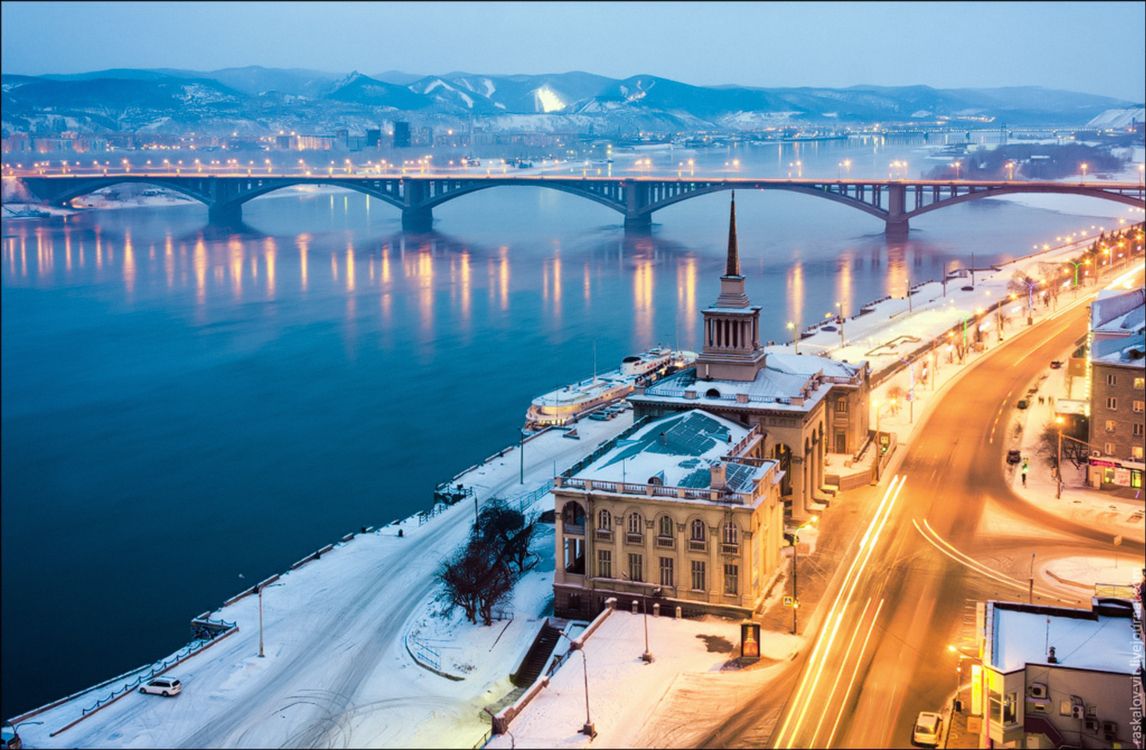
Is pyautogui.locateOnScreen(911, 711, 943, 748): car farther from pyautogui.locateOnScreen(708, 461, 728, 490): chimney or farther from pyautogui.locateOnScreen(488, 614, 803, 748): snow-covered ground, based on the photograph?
pyautogui.locateOnScreen(708, 461, 728, 490): chimney

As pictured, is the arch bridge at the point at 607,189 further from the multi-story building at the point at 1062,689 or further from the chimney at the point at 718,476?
the multi-story building at the point at 1062,689

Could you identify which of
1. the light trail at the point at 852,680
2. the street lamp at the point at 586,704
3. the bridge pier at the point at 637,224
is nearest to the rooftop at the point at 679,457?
the light trail at the point at 852,680

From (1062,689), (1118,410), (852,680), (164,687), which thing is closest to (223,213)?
(1118,410)

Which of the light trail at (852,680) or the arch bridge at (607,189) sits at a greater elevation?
the arch bridge at (607,189)

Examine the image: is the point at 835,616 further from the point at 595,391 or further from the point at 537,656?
the point at 595,391

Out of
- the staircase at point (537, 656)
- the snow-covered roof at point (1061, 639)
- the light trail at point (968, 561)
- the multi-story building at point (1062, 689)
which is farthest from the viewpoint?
the light trail at point (968, 561)

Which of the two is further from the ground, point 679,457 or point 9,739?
point 679,457

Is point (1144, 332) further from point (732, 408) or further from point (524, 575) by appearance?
point (524, 575)
